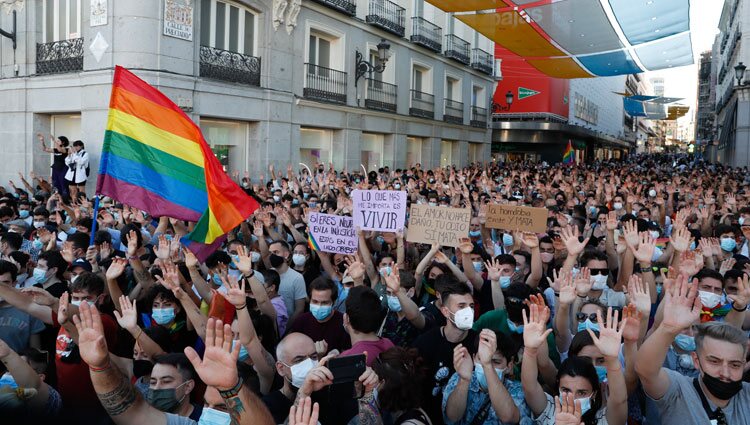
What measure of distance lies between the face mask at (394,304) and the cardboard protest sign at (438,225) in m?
1.55

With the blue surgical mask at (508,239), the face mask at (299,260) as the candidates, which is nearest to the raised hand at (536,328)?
the face mask at (299,260)

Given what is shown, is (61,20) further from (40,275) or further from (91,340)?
(91,340)

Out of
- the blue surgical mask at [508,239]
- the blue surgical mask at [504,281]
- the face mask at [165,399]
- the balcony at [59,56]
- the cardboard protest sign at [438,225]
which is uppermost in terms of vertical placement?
the balcony at [59,56]

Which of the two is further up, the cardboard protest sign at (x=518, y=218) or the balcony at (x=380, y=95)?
the balcony at (x=380, y=95)

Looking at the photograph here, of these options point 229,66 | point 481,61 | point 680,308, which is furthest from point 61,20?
point 481,61

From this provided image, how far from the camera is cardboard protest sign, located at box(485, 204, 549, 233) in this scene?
24.0 feet

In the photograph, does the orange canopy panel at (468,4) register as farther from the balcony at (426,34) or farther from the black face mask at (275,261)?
the balcony at (426,34)

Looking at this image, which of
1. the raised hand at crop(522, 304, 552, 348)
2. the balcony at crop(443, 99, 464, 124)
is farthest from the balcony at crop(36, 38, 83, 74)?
the balcony at crop(443, 99, 464, 124)

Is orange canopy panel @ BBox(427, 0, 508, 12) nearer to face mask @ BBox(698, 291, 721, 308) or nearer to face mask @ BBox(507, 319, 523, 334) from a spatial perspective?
face mask @ BBox(698, 291, 721, 308)

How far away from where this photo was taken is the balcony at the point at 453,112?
29.5 metres

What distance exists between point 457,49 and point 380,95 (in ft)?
26.7

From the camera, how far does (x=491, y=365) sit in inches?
136

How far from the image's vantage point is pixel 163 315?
194 inches

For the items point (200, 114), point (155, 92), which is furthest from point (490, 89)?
point (155, 92)
